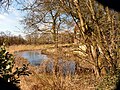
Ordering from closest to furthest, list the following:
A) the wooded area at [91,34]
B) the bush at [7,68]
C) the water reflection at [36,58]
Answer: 1. the bush at [7,68]
2. the wooded area at [91,34]
3. the water reflection at [36,58]

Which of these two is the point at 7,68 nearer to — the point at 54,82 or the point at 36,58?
the point at 54,82

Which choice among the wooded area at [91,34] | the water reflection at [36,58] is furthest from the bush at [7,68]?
the water reflection at [36,58]

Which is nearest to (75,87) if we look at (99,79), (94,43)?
(99,79)

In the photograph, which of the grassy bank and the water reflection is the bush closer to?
the grassy bank

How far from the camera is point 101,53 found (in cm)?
842

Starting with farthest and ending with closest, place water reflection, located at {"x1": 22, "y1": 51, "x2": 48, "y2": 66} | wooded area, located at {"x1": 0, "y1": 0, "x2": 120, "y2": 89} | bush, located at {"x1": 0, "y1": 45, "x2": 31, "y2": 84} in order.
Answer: water reflection, located at {"x1": 22, "y1": 51, "x2": 48, "y2": 66} < wooded area, located at {"x1": 0, "y1": 0, "x2": 120, "y2": 89} < bush, located at {"x1": 0, "y1": 45, "x2": 31, "y2": 84}

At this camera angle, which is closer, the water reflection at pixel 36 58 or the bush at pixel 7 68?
the bush at pixel 7 68

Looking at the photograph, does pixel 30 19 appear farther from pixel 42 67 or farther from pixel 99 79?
pixel 99 79

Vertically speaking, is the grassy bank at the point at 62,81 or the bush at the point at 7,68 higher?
the bush at the point at 7,68

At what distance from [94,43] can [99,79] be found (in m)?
1.23

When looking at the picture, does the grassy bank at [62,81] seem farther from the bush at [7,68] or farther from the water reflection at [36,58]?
the bush at [7,68]

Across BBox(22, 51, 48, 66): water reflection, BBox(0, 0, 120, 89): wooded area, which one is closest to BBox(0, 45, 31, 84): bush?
BBox(0, 0, 120, 89): wooded area

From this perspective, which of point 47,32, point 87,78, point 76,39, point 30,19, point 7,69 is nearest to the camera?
point 7,69

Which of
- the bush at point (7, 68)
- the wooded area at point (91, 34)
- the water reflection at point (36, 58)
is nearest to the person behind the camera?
the bush at point (7, 68)
